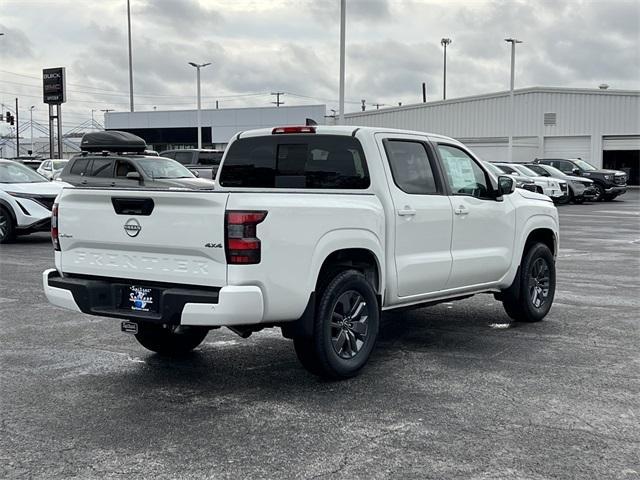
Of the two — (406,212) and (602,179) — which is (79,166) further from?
(602,179)

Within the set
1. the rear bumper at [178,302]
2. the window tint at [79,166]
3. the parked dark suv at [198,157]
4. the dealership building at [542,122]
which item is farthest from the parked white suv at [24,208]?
the dealership building at [542,122]

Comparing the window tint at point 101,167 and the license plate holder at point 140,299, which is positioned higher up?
the window tint at point 101,167

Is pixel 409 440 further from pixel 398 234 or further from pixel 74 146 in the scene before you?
pixel 74 146

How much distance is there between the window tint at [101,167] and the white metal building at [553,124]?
3518cm

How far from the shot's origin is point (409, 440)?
4.65 metres

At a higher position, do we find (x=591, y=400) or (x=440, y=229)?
(x=440, y=229)

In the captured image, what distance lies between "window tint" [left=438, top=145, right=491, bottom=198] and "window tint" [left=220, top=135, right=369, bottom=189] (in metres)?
1.08

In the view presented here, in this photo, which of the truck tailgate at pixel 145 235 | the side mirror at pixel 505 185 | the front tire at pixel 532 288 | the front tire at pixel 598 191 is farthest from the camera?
the front tire at pixel 598 191

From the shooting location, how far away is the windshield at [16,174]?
1625 cm

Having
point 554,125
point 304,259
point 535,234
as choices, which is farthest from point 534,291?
A: point 554,125

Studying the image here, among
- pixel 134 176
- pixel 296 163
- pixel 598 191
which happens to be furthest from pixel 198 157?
pixel 296 163

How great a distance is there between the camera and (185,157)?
25656 millimetres

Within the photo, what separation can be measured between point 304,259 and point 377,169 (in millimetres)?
1302

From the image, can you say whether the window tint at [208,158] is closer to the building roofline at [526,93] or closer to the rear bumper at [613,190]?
the rear bumper at [613,190]
